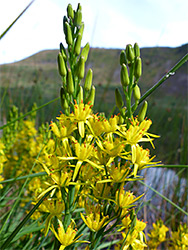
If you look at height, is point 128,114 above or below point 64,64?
below

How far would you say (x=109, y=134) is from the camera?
882 millimetres

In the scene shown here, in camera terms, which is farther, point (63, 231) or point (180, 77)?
point (180, 77)

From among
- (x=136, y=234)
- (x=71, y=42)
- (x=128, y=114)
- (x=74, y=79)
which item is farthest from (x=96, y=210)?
(x=71, y=42)

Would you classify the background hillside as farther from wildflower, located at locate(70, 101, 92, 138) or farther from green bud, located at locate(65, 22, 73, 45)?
wildflower, located at locate(70, 101, 92, 138)

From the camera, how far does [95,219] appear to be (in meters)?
0.85

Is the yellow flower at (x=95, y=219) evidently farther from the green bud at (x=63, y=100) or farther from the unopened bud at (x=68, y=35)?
the unopened bud at (x=68, y=35)

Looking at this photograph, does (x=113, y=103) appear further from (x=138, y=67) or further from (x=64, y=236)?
(x=64, y=236)

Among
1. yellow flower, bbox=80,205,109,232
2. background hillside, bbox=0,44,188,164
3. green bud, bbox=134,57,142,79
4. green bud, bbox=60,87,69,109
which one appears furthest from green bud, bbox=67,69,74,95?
background hillside, bbox=0,44,188,164

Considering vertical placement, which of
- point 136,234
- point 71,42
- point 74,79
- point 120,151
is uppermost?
point 71,42

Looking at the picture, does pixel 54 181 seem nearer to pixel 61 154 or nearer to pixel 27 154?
pixel 61 154

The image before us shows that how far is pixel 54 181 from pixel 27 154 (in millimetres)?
1978

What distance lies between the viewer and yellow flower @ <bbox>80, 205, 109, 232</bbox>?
2.72ft

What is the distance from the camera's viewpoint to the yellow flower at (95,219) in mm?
828

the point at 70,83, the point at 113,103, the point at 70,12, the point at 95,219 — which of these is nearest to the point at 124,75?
the point at 70,83
